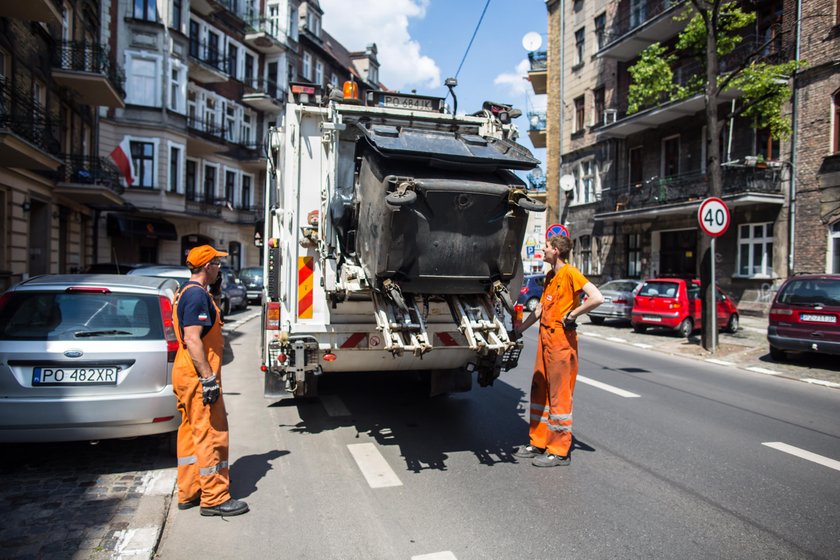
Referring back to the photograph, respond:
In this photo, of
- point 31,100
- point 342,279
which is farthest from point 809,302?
point 31,100

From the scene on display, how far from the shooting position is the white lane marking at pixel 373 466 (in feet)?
15.6

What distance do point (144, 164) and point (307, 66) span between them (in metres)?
18.6

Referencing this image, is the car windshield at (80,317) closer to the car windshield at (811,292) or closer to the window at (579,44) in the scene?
the car windshield at (811,292)

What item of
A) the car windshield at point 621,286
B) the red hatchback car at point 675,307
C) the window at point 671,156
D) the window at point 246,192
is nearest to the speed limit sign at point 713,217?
the red hatchback car at point 675,307

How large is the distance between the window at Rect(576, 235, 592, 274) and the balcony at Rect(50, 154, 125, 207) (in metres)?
20.7

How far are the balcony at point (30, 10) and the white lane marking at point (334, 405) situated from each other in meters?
12.4

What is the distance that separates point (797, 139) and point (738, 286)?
4.96 metres

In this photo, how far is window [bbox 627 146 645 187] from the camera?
27.0 metres

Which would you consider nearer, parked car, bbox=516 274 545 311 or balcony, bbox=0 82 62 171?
balcony, bbox=0 82 62 171

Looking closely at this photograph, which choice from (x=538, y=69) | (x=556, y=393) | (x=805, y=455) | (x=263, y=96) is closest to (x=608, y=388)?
(x=805, y=455)

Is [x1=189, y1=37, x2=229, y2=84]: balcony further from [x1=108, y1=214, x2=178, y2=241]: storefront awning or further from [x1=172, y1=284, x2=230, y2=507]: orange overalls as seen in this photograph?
[x1=172, y1=284, x2=230, y2=507]: orange overalls

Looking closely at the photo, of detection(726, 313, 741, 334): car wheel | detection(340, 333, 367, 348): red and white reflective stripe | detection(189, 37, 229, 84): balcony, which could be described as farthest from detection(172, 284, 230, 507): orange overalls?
detection(189, 37, 229, 84): balcony

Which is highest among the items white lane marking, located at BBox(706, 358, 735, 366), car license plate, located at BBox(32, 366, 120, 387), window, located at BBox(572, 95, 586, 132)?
window, located at BBox(572, 95, 586, 132)

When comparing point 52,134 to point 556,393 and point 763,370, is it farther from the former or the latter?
point 763,370
